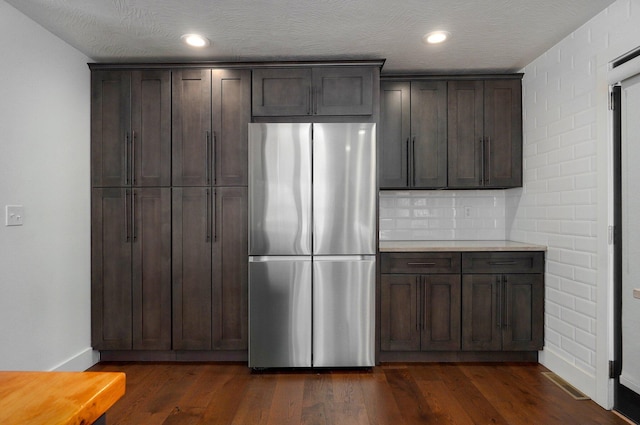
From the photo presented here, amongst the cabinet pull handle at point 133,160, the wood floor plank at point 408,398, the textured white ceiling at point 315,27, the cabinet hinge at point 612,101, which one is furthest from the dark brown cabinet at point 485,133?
the cabinet pull handle at point 133,160

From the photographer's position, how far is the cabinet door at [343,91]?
3.22 m

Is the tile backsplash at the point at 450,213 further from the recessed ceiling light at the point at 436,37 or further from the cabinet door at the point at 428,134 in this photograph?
the recessed ceiling light at the point at 436,37

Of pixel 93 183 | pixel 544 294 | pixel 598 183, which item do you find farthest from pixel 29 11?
pixel 544 294

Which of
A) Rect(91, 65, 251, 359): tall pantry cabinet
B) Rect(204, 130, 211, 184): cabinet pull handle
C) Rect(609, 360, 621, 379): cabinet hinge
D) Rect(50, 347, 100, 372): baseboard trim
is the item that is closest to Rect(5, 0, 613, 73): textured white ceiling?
Rect(91, 65, 251, 359): tall pantry cabinet

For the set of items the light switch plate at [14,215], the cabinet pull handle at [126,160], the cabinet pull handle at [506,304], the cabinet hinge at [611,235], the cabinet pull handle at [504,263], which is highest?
the cabinet pull handle at [126,160]

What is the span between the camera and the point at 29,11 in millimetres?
2514

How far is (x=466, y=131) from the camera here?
353 cm

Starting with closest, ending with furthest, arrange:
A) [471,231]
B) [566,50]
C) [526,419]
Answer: [526,419] → [566,50] → [471,231]

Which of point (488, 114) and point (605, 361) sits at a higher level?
point (488, 114)

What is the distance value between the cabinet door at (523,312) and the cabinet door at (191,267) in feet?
8.09

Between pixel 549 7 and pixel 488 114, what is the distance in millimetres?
1149

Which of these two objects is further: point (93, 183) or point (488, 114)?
point (488, 114)

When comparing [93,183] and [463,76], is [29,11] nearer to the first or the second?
[93,183]

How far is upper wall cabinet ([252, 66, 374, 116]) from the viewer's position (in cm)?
322
